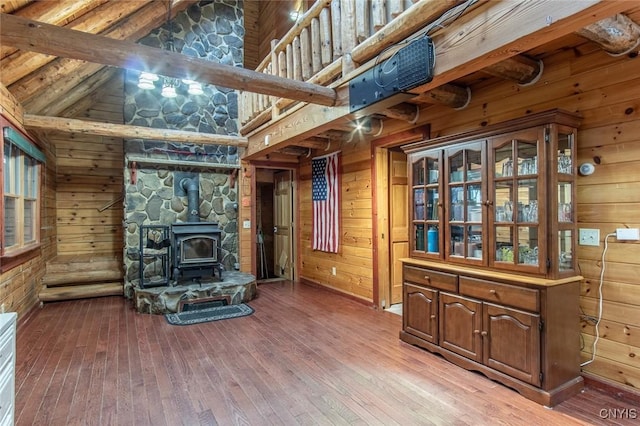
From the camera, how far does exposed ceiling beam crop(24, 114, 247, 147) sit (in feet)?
14.4

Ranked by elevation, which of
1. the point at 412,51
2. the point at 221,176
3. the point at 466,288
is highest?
the point at 412,51

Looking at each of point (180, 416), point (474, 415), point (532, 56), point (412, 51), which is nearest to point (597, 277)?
point (474, 415)

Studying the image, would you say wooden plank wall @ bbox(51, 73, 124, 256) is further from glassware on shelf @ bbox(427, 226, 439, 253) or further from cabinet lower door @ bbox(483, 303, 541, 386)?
cabinet lower door @ bbox(483, 303, 541, 386)

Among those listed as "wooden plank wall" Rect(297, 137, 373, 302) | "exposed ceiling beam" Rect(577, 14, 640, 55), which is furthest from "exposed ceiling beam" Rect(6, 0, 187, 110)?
"exposed ceiling beam" Rect(577, 14, 640, 55)

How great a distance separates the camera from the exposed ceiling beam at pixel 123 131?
14.4 ft

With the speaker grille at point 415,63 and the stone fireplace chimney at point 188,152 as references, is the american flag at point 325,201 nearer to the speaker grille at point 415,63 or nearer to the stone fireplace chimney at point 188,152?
the stone fireplace chimney at point 188,152

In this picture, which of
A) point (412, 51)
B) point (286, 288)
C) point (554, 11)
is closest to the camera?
point (554, 11)

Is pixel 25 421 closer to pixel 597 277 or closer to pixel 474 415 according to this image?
pixel 474 415

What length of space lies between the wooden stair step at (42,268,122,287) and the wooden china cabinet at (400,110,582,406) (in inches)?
198

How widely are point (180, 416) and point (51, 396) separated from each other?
42.2 inches

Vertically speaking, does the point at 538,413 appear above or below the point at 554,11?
below

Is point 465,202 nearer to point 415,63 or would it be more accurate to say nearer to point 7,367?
point 415,63

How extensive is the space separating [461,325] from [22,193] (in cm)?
523

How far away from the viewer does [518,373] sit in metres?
2.54
